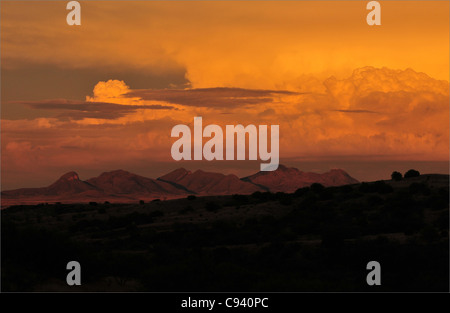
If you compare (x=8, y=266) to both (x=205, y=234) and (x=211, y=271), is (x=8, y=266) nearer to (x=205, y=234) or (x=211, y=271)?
(x=211, y=271)

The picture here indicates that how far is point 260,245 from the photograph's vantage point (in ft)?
181

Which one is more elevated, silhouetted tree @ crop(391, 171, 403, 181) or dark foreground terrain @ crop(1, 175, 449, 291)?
silhouetted tree @ crop(391, 171, 403, 181)

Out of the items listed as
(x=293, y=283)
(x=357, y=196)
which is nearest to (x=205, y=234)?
(x=357, y=196)

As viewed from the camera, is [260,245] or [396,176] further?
[396,176]

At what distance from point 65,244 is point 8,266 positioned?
4.14 metres

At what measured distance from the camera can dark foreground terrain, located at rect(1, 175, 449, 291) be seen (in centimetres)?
3712

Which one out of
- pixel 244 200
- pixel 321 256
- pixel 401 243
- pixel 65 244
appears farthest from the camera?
pixel 244 200

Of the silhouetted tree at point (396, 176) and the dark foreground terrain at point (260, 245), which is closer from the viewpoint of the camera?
the dark foreground terrain at point (260, 245)

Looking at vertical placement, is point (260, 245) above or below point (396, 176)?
below

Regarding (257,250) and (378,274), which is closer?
(378,274)

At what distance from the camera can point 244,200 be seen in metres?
92.2

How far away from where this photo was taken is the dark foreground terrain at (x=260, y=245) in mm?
37125

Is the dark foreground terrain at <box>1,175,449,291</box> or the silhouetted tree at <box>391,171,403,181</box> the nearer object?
the dark foreground terrain at <box>1,175,449,291</box>

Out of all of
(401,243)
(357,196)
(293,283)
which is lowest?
(293,283)
